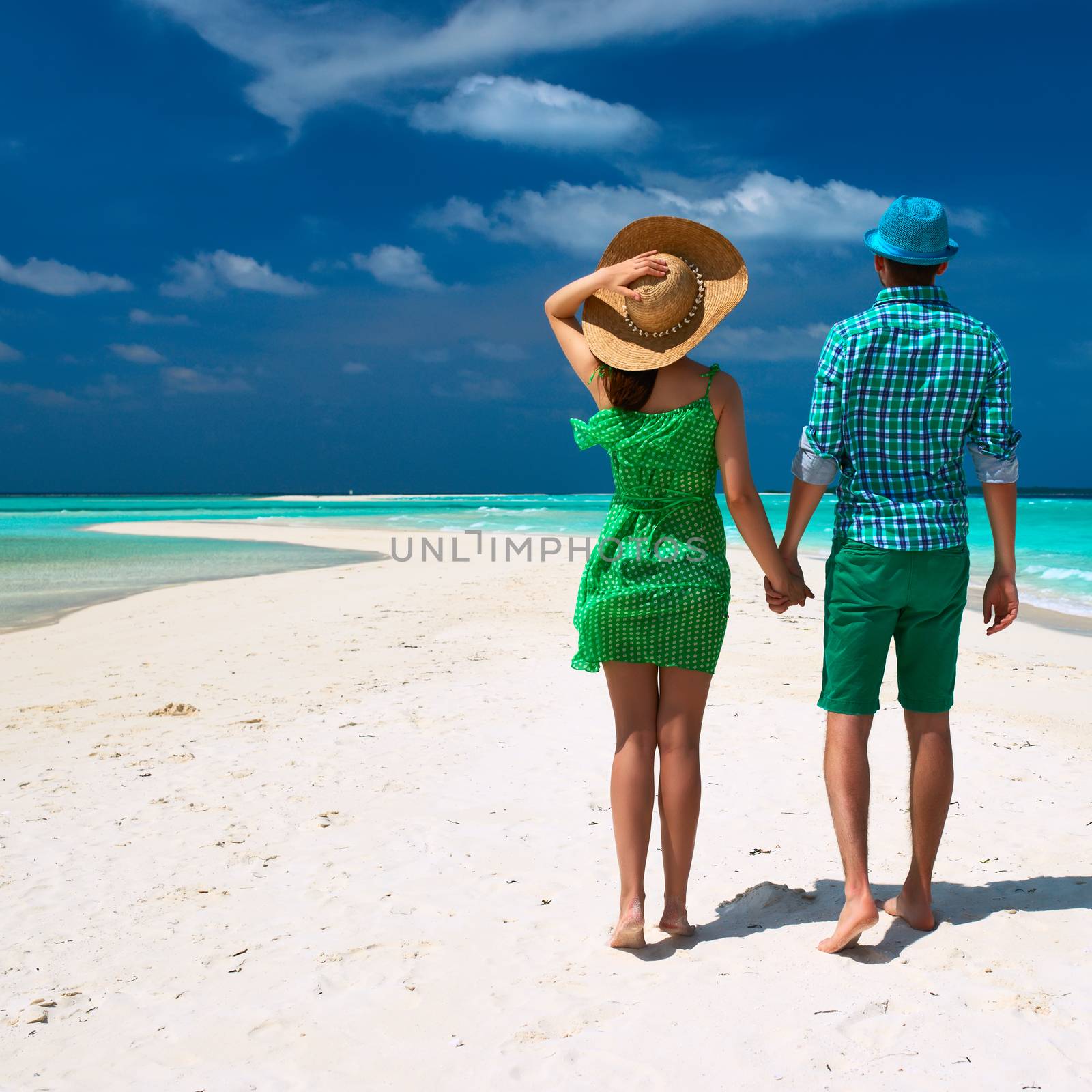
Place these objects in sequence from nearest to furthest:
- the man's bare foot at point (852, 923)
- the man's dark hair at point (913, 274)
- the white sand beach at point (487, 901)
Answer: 1. the white sand beach at point (487, 901)
2. the man's bare foot at point (852, 923)
3. the man's dark hair at point (913, 274)

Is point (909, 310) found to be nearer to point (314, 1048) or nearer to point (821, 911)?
point (821, 911)

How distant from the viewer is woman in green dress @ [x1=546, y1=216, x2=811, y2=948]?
8.80 ft

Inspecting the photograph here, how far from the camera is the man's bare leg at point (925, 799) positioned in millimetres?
2748

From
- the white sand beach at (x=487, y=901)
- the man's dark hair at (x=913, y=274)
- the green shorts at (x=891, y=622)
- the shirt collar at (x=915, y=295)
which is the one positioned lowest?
the white sand beach at (x=487, y=901)

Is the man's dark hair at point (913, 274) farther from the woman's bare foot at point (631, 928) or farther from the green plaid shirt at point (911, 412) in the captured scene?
the woman's bare foot at point (631, 928)

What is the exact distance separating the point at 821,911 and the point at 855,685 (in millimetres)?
803

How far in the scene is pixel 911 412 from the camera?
8.47ft

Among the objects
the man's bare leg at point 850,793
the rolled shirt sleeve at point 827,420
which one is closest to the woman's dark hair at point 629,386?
the rolled shirt sleeve at point 827,420

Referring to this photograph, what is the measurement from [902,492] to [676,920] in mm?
1425

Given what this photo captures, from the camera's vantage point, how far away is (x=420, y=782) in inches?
171

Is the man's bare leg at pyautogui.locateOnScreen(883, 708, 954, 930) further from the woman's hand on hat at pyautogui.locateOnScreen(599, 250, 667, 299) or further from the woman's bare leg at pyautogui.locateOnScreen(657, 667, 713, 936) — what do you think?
the woman's hand on hat at pyautogui.locateOnScreen(599, 250, 667, 299)

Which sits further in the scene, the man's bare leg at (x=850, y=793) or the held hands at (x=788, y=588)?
the held hands at (x=788, y=588)

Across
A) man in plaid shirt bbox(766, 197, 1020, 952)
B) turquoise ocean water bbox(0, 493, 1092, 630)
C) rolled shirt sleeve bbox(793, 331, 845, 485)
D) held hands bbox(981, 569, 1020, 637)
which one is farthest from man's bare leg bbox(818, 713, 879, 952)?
turquoise ocean water bbox(0, 493, 1092, 630)

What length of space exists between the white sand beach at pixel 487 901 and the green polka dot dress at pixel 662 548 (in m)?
0.90
